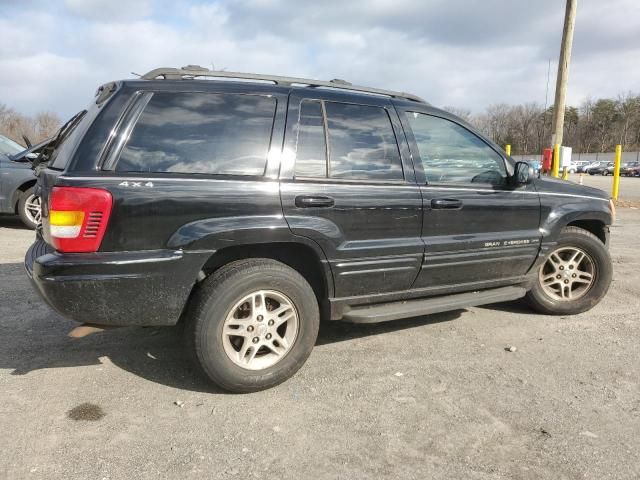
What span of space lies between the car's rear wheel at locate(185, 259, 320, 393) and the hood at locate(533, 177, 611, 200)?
7.45ft

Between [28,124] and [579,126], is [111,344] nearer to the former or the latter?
[28,124]

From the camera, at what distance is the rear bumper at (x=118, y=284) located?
2.69 m

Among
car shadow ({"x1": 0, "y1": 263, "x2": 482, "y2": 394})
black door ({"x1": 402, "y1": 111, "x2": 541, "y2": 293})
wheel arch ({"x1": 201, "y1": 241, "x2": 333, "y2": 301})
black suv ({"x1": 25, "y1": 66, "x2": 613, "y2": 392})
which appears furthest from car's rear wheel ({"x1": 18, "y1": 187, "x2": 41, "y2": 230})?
black door ({"x1": 402, "y1": 111, "x2": 541, "y2": 293})

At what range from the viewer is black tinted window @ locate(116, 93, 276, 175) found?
9.39 feet

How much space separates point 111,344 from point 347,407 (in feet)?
6.40

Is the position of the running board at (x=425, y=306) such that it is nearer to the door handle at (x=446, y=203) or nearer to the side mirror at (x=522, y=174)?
the door handle at (x=446, y=203)

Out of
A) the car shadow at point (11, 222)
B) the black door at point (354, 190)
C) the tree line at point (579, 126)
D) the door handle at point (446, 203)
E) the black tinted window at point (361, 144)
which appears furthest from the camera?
the tree line at point (579, 126)

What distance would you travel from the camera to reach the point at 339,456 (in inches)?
97.6

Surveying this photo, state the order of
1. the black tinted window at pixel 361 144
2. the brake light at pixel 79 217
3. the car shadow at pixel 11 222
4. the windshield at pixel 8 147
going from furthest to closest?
the car shadow at pixel 11 222 < the windshield at pixel 8 147 < the black tinted window at pixel 361 144 < the brake light at pixel 79 217

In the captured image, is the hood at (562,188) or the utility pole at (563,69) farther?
the utility pole at (563,69)

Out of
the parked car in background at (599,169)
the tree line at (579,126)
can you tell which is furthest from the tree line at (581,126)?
the parked car in background at (599,169)

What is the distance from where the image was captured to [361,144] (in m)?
3.47

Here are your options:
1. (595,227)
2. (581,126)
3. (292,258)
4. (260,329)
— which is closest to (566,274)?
(595,227)

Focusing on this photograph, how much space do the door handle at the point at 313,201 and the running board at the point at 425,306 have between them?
77 centimetres
